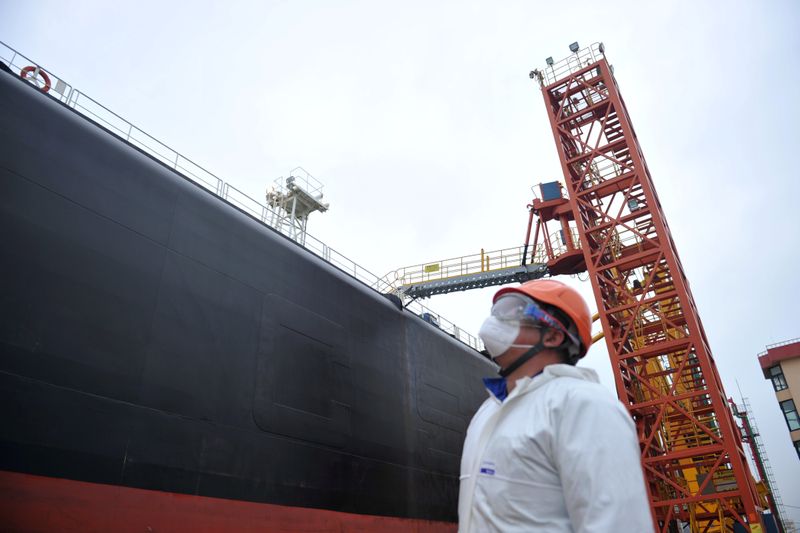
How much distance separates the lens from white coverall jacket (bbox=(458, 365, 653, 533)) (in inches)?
65.5

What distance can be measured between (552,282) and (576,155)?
50.2ft

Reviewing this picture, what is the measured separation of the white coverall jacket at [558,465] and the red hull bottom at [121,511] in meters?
4.60

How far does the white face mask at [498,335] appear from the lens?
2.35 meters

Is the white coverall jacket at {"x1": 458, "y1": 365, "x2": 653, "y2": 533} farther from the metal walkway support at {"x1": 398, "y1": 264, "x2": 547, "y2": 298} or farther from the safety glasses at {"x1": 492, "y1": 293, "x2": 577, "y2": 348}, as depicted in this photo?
the metal walkway support at {"x1": 398, "y1": 264, "x2": 547, "y2": 298}

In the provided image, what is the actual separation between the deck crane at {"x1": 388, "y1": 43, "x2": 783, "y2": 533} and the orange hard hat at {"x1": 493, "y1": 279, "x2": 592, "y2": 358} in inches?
464

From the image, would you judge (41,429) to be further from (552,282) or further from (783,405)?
(783,405)

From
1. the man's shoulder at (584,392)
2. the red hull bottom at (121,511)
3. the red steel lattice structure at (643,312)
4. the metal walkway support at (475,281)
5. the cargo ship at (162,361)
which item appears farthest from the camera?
the metal walkway support at (475,281)

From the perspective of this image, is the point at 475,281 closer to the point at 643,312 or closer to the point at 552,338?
the point at 643,312

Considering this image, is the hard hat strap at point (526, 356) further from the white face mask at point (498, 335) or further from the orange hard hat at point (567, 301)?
the orange hard hat at point (567, 301)

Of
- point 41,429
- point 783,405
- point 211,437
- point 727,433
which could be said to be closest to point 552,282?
point 41,429

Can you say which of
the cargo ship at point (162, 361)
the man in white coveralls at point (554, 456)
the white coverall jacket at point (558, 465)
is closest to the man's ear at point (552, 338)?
the man in white coveralls at point (554, 456)

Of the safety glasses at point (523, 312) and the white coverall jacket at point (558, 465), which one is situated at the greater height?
the safety glasses at point (523, 312)

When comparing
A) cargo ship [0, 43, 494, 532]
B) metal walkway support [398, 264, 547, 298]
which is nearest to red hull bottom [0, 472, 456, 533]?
cargo ship [0, 43, 494, 532]

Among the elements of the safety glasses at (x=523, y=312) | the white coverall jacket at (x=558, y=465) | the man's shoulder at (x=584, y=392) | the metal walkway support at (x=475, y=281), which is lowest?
the white coverall jacket at (x=558, y=465)
